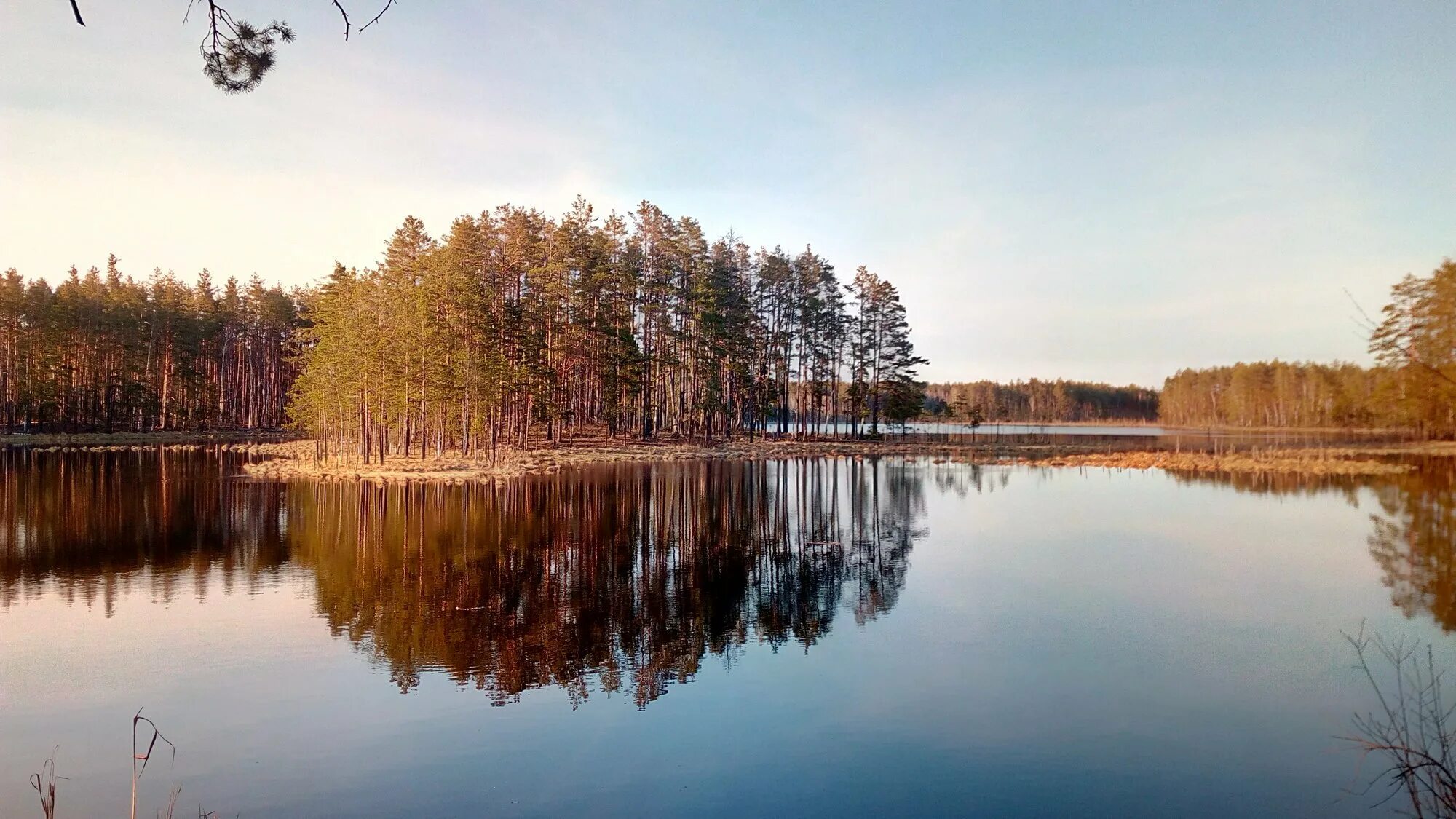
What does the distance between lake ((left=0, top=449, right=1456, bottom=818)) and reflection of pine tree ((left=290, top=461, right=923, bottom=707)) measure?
98mm

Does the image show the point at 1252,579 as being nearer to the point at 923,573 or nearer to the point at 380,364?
the point at 923,573

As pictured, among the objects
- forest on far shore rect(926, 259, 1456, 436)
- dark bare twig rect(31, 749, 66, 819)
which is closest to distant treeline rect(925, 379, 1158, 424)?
forest on far shore rect(926, 259, 1456, 436)

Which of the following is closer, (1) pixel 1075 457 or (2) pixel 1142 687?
(2) pixel 1142 687

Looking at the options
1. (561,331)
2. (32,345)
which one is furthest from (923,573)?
(32,345)

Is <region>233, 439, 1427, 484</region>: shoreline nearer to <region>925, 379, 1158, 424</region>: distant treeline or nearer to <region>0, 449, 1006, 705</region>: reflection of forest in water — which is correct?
<region>0, 449, 1006, 705</region>: reflection of forest in water

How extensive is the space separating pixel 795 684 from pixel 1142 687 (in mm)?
4385

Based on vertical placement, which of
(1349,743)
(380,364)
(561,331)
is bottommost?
(1349,743)

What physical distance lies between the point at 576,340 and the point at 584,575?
3902cm

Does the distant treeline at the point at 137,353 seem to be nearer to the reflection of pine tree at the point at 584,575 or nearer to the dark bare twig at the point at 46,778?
the reflection of pine tree at the point at 584,575

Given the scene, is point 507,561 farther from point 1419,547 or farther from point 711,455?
point 711,455

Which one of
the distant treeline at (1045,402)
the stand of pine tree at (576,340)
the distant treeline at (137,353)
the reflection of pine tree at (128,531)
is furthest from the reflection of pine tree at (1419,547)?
the distant treeline at (1045,402)

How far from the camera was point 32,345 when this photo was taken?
196 feet

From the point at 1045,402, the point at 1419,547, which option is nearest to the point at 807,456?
the point at 1419,547

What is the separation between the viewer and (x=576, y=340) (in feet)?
173
